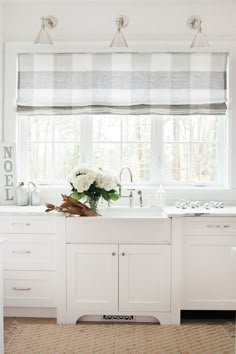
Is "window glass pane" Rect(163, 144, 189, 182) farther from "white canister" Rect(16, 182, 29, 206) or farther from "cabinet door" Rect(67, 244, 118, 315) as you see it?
"white canister" Rect(16, 182, 29, 206)

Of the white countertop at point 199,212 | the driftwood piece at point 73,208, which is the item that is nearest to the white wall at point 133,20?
the white countertop at point 199,212

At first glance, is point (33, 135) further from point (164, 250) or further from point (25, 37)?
point (164, 250)

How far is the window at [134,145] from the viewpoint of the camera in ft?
14.8

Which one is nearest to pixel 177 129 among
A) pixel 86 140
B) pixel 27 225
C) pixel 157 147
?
pixel 157 147

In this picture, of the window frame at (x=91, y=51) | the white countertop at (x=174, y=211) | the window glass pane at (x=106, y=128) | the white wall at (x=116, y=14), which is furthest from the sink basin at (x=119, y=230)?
the white wall at (x=116, y=14)

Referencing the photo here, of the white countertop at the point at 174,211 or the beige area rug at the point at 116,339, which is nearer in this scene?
the beige area rug at the point at 116,339

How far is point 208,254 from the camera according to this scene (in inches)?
149

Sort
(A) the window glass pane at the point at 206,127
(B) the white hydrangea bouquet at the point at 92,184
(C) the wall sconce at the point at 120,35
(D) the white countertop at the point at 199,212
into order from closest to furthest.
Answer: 1. (D) the white countertop at the point at 199,212
2. (B) the white hydrangea bouquet at the point at 92,184
3. (C) the wall sconce at the point at 120,35
4. (A) the window glass pane at the point at 206,127

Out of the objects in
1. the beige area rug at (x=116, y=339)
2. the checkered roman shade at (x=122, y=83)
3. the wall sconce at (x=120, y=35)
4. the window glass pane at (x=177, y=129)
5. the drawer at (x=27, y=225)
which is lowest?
the beige area rug at (x=116, y=339)

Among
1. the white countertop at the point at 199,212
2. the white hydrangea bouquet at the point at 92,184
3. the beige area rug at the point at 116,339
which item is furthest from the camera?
the white hydrangea bouquet at the point at 92,184

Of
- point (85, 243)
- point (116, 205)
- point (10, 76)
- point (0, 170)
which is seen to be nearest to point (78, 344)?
point (85, 243)

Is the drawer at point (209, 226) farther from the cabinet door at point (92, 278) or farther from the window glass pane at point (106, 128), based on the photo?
the window glass pane at point (106, 128)

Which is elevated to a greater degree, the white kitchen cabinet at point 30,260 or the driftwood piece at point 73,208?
the driftwood piece at point 73,208

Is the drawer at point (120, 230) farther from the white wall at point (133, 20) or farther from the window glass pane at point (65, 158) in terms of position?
the window glass pane at point (65, 158)
